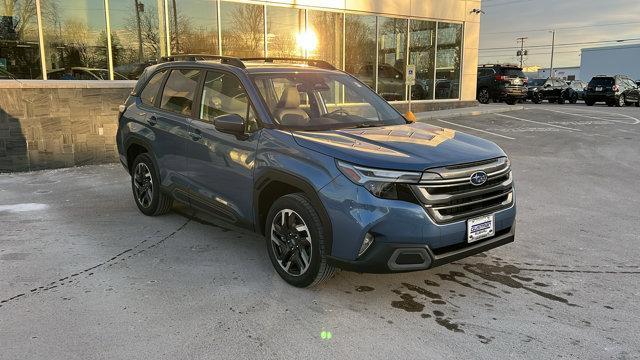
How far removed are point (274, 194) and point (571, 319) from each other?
2376mm

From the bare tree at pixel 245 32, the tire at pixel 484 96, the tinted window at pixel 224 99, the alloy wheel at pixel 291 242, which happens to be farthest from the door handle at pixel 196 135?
the tire at pixel 484 96

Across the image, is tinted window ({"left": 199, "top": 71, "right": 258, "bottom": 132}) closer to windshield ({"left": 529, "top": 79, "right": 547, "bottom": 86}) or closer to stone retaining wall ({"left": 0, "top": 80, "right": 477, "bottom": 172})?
stone retaining wall ({"left": 0, "top": 80, "right": 477, "bottom": 172})

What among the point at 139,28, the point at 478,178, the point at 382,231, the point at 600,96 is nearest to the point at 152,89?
the point at 382,231

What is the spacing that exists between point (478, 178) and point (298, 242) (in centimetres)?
141

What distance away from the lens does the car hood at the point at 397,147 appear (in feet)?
11.3

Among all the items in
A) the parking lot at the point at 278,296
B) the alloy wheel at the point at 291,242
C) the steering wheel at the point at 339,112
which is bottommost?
the parking lot at the point at 278,296

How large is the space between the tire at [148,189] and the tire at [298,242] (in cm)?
212

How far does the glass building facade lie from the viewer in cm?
984

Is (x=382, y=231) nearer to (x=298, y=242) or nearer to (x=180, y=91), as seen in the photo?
(x=298, y=242)

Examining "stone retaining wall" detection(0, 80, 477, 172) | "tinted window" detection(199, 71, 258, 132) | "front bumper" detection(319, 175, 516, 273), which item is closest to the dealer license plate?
"front bumper" detection(319, 175, 516, 273)

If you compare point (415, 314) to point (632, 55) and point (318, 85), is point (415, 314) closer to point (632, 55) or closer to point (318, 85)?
point (318, 85)

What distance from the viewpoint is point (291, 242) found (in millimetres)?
3908

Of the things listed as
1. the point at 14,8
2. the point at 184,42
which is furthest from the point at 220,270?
the point at 184,42

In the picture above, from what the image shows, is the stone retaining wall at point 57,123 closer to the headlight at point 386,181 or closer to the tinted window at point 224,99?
the tinted window at point 224,99
